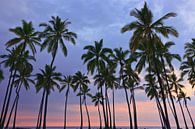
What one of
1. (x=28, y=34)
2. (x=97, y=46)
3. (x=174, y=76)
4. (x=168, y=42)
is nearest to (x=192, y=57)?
(x=168, y=42)

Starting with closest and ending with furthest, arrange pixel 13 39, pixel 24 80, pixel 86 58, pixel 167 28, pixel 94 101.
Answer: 1. pixel 167 28
2. pixel 13 39
3. pixel 86 58
4. pixel 24 80
5. pixel 94 101

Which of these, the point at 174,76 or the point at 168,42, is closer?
the point at 168,42

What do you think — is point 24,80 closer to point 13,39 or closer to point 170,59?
point 13,39

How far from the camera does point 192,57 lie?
1891 inches

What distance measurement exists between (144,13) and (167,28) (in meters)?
3.74

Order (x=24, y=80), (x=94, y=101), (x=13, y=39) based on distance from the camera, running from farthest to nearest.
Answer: (x=94, y=101)
(x=24, y=80)
(x=13, y=39)

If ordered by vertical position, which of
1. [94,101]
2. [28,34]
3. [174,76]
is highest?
[28,34]

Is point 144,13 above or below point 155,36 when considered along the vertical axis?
above

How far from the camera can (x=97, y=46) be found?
4628 cm

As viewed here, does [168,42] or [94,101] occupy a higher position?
[168,42]

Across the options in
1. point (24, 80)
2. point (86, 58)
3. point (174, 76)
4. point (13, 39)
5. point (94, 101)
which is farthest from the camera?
point (94, 101)

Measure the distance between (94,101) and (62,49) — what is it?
37.8 meters

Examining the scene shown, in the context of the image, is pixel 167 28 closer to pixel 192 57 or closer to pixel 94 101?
pixel 192 57

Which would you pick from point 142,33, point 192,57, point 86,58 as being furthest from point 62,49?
point 192,57
